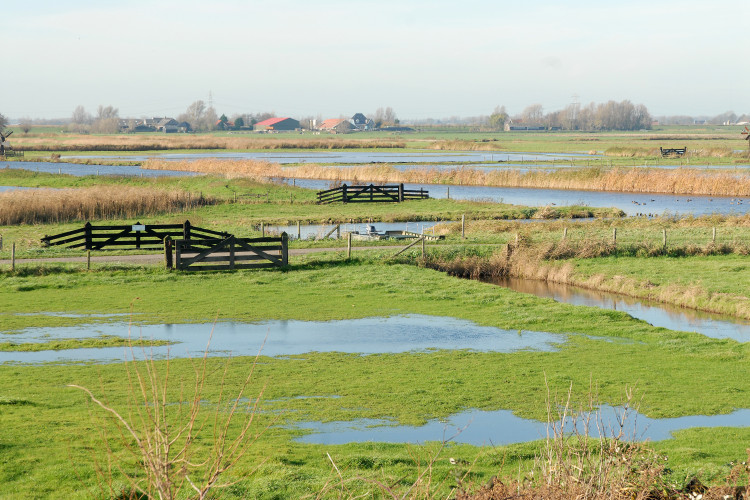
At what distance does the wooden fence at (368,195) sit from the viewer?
6281 centimetres

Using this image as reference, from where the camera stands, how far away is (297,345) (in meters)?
22.0

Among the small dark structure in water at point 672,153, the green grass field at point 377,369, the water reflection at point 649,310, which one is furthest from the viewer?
the small dark structure in water at point 672,153

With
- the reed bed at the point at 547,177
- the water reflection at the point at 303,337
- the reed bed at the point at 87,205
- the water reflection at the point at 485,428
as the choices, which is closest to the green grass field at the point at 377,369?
the water reflection at the point at 485,428

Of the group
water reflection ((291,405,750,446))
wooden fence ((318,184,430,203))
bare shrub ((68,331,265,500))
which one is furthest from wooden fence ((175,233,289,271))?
wooden fence ((318,184,430,203))

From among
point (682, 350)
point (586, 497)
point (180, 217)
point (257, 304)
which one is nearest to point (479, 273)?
point (257, 304)

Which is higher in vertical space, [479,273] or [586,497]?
[586,497]

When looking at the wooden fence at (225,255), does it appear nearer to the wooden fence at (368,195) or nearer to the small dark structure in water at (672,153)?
the wooden fence at (368,195)

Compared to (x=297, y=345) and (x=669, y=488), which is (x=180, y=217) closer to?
(x=297, y=345)

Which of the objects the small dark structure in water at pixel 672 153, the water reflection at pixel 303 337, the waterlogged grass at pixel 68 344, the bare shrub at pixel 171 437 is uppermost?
the small dark structure in water at pixel 672 153

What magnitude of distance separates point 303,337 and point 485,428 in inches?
362

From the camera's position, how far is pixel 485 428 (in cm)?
1488

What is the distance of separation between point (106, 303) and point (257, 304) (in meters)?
5.08

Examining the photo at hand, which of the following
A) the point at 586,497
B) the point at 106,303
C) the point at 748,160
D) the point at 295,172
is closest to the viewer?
the point at 586,497

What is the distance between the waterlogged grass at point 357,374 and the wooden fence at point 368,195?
28.1 m
